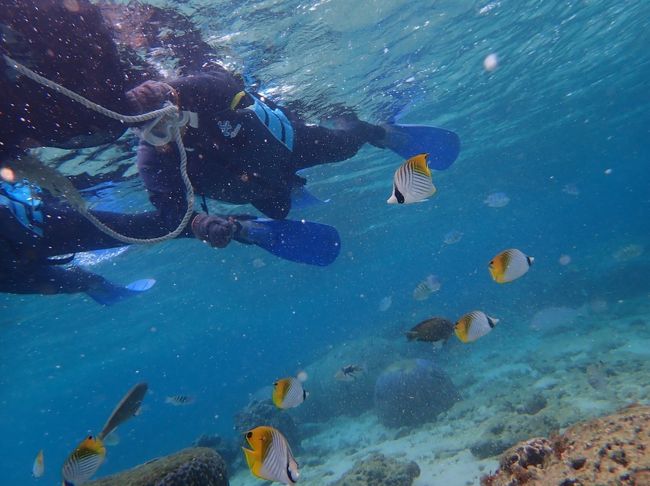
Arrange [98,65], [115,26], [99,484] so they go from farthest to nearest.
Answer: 1. [115,26]
2. [98,65]
3. [99,484]

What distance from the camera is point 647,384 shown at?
10.0 meters

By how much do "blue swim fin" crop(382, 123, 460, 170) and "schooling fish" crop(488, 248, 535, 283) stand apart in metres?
4.90

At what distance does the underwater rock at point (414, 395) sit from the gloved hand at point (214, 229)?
37.8 ft

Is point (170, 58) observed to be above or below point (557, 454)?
above

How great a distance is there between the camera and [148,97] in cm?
493

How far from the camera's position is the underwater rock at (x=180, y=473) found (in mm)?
3684

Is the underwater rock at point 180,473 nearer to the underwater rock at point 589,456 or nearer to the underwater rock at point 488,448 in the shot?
the underwater rock at point 589,456

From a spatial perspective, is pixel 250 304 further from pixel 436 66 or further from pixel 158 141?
pixel 158 141

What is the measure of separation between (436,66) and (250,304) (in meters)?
48.4

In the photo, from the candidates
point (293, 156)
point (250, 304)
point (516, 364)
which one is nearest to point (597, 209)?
point (250, 304)

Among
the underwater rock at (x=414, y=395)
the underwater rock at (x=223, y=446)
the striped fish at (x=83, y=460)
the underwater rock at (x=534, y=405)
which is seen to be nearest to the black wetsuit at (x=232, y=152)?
the striped fish at (x=83, y=460)

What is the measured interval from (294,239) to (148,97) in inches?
114

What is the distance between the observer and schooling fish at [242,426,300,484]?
107 inches

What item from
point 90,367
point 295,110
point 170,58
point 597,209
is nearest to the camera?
point 170,58
